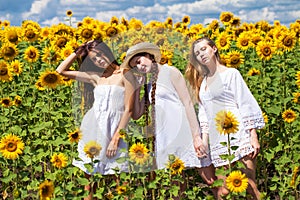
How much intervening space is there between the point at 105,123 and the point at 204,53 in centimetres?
82

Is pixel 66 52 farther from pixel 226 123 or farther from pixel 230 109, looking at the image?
pixel 226 123

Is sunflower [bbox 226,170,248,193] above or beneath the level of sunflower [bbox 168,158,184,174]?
beneath

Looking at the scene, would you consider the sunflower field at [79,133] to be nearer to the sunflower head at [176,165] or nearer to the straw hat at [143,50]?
the sunflower head at [176,165]

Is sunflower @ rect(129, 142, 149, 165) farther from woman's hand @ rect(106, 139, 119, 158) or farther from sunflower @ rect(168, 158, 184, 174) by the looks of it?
woman's hand @ rect(106, 139, 119, 158)

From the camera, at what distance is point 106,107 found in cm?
435

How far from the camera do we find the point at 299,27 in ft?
33.1

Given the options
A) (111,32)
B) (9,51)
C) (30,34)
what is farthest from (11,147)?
(111,32)

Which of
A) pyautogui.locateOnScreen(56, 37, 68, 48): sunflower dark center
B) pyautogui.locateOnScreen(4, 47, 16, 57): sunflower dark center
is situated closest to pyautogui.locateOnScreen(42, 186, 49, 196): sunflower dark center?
pyautogui.locateOnScreen(4, 47, 16, 57): sunflower dark center

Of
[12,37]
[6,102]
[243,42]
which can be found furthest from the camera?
[12,37]

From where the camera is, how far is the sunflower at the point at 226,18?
387 inches

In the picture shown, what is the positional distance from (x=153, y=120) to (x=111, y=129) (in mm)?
358

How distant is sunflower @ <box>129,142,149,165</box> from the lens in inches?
152

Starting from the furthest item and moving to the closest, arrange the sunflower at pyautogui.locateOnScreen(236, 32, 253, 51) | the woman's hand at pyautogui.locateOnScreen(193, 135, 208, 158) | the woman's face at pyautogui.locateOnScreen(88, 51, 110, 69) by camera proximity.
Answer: the sunflower at pyautogui.locateOnScreen(236, 32, 253, 51), the woman's face at pyautogui.locateOnScreen(88, 51, 110, 69), the woman's hand at pyautogui.locateOnScreen(193, 135, 208, 158)

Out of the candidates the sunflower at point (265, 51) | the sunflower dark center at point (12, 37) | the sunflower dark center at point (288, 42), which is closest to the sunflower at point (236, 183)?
the sunflower at point (265, 51)
